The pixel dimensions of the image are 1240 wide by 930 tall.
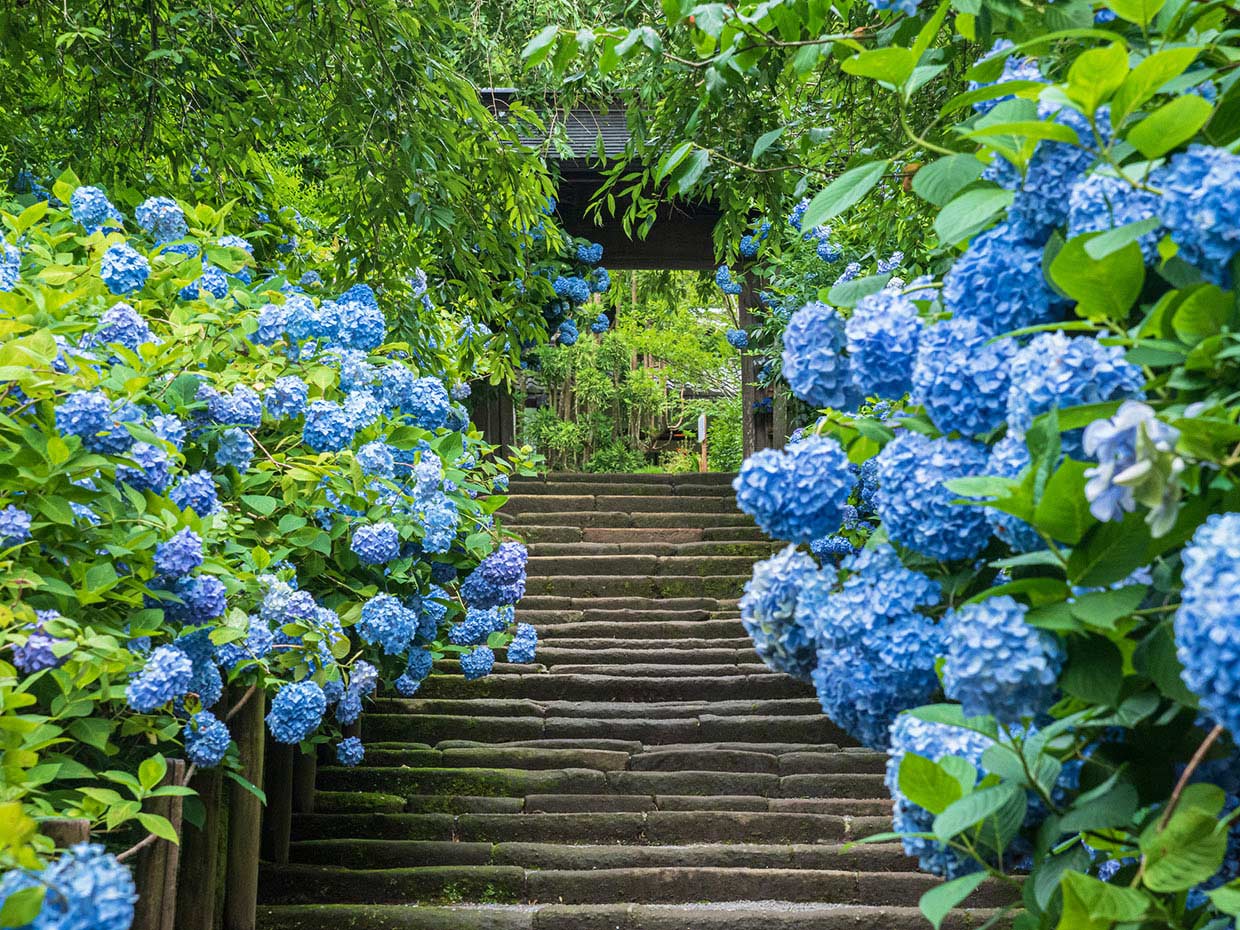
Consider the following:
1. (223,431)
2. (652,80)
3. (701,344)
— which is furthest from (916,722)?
(701,344)

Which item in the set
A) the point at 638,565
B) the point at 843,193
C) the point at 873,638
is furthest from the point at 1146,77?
the point at 638,565

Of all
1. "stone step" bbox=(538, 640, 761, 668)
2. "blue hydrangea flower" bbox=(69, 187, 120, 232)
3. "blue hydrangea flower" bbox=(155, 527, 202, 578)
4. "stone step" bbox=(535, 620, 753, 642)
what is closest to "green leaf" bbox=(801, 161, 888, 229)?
"blue hydrangea flower" bbox=(155, 527, 202, 578)

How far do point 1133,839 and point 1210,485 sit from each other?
1.21ft

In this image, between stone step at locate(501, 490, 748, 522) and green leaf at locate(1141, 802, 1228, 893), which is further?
stone step at locate(501, 490, 748, 522)

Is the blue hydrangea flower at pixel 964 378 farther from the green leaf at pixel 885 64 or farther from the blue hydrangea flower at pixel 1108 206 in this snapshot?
the green leaf at pixel 885 64

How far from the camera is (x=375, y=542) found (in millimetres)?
2799

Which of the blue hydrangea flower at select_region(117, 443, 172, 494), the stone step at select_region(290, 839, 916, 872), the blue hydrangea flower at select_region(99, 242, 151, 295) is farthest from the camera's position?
the stone step at select_region(290, 839, 916, 872)

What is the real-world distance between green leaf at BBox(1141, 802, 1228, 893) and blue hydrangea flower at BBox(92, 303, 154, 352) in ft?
6.29

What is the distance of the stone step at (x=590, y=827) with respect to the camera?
4723 millimetres

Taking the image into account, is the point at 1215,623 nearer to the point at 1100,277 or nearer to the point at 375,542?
the point at 1100,277

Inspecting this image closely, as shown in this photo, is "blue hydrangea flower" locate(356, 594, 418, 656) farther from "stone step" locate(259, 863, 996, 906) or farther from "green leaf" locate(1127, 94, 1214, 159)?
"green leaf" locate(1127, 94, 1214, 159)

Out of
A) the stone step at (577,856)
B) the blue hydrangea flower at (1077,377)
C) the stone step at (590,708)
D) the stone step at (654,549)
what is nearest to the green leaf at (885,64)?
the blue hydrangea flower at (1077,377)

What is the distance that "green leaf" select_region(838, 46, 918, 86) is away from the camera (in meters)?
1.19

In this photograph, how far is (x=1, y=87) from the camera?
4.42 m
